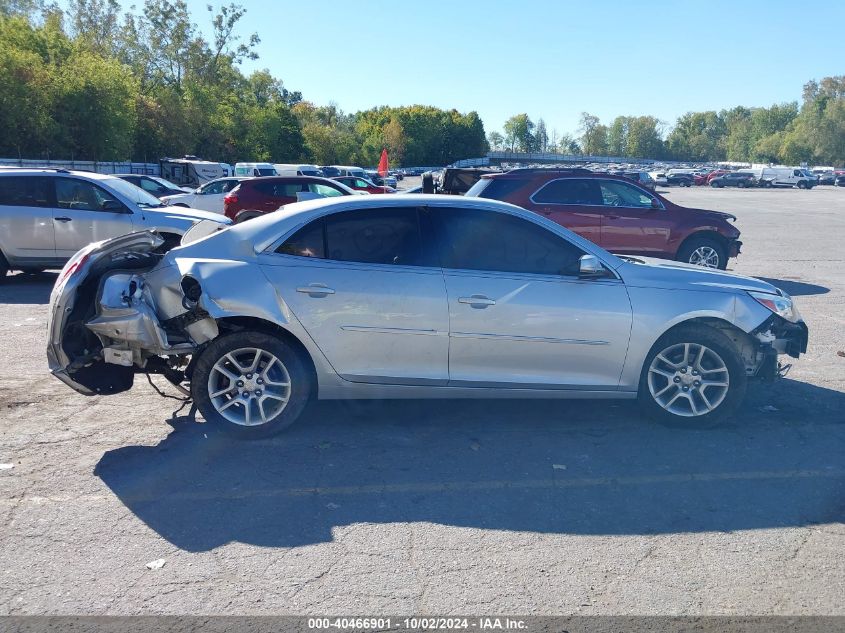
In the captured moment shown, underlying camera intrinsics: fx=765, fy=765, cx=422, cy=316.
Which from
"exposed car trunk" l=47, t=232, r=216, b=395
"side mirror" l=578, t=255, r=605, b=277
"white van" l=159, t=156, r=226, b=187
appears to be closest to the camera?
"exposed car trunk" l=47, t=232, r=216, b=395

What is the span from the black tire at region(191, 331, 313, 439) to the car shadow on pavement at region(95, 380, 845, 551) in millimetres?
131

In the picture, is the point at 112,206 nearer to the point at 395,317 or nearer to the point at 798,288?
the point at 395,317

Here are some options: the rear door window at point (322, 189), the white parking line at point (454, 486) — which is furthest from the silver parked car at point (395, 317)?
the rear door window at point (322, 189)

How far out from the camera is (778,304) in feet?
19.1

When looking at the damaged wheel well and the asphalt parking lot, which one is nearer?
the asphalt parking lot

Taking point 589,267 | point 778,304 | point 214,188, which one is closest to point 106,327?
point 589,267

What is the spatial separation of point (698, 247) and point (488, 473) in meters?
8.97

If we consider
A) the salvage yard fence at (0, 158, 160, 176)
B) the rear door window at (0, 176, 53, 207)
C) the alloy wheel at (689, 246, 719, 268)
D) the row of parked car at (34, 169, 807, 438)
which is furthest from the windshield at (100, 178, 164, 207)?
the salvage yard fence at (0, 158, 160, 176)

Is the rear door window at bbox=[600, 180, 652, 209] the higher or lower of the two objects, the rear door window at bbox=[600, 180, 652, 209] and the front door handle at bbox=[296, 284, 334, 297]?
the higher

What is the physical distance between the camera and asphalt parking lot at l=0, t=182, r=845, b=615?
11.6 ft

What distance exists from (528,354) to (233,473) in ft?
7.10

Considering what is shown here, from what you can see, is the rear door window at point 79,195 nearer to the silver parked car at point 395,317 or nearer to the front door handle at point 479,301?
the silver parked car at point 395,317

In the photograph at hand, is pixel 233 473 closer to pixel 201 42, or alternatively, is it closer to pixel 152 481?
pixel 152 481

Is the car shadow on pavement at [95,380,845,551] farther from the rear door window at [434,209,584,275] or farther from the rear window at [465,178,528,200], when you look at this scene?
the rear window at [465,178,528,200]
